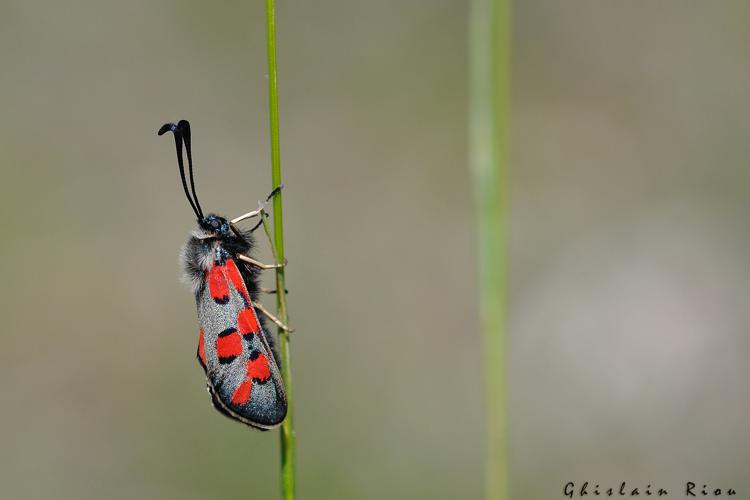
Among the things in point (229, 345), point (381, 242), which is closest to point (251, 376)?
point (229, 345)

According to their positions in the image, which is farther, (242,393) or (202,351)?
(202,351)

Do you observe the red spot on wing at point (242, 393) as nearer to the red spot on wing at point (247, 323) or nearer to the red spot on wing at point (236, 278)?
the red spot on wing at point (247, 323)

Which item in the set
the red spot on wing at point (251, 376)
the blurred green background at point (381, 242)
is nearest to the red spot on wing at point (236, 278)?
the red spot on wing at point (251, 376)

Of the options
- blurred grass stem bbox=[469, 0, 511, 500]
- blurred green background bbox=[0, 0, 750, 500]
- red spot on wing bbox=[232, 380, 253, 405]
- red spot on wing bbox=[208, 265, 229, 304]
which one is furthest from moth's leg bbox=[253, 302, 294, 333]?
blurred green background bbox=[0, 0, 750, 500]

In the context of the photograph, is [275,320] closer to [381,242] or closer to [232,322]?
[232,322]

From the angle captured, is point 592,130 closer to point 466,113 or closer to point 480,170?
point 466,113

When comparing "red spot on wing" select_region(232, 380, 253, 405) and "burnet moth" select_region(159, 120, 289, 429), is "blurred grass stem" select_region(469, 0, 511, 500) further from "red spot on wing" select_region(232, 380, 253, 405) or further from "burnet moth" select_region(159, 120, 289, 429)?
"red spot on wing" select_region(232, 380, 253, 405)

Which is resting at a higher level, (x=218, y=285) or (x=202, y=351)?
(x=218, y=285)
